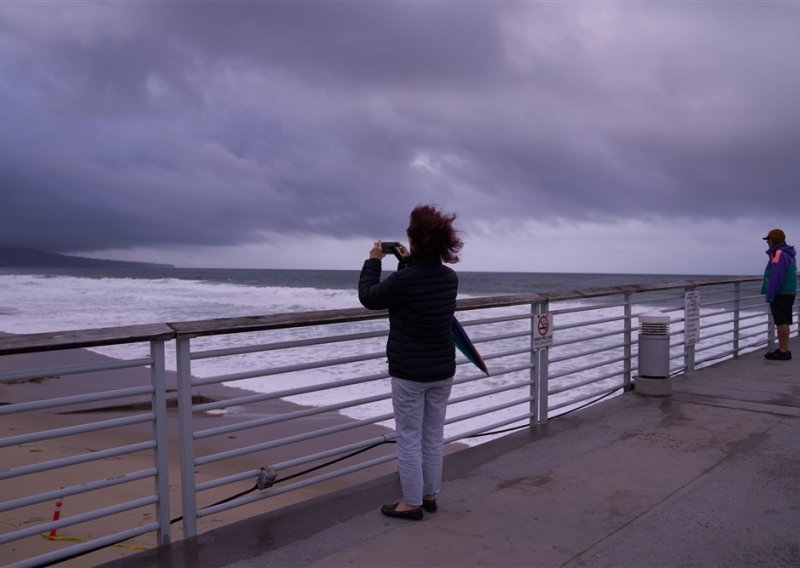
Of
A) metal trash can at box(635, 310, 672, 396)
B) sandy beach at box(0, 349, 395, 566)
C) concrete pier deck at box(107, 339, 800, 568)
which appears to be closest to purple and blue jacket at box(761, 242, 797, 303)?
metal trash can at box(635, 310, 672, 396)

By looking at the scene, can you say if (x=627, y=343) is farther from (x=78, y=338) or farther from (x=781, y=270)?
(x=78, y=338)

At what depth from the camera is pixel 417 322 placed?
358 cm

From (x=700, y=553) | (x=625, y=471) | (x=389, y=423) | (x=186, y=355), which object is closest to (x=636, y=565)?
(x=700, y=553)

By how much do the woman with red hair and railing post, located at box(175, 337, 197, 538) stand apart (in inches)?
36.6

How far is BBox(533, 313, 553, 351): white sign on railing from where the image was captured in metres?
5.65

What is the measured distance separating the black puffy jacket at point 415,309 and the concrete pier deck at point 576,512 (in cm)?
87

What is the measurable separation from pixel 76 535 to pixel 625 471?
4.13 meters

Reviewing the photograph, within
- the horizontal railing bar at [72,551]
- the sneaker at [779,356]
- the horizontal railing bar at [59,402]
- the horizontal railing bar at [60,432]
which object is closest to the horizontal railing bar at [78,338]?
the horizontal railing bar at [59,402]

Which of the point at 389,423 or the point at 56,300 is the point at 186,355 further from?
the point at 56,300

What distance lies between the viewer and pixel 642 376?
7012mm

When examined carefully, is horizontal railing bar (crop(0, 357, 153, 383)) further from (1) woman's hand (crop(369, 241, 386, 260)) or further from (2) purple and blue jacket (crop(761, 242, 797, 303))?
(2) purple and blue jacket (crop(761, 242, 797, 303))

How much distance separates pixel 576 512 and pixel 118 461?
594 cm

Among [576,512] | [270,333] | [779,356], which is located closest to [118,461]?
[576,512]

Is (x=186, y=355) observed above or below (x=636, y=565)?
above
